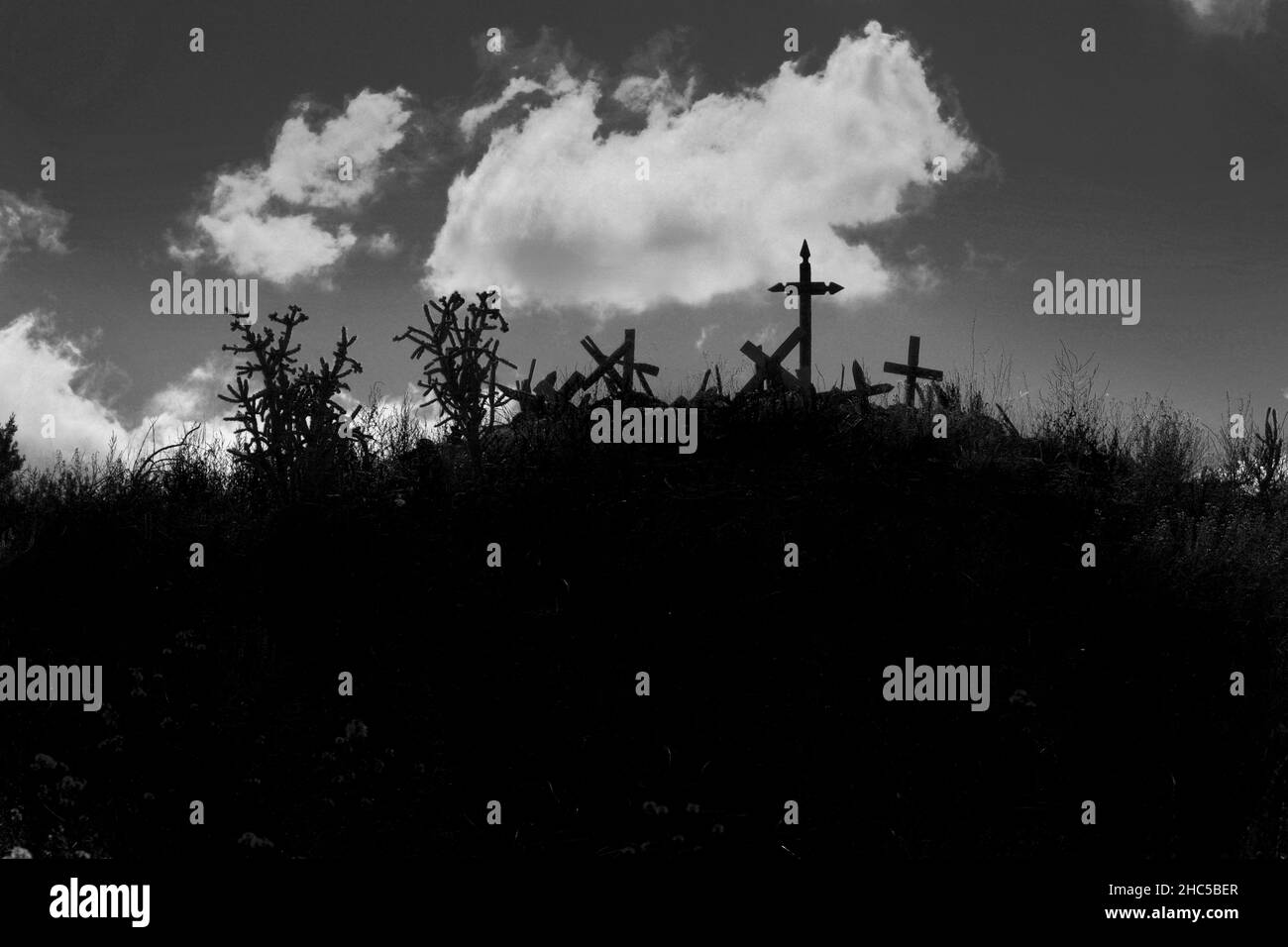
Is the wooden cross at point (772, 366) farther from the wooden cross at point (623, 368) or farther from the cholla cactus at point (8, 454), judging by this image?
the cholla cactus at point (8, 454)

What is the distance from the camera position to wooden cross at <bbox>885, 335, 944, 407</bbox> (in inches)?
594

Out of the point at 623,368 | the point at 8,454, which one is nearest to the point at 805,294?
the point at 623,368

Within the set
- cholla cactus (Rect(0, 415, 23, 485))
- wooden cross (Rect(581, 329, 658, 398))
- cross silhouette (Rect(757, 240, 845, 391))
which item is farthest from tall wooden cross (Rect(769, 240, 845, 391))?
cholla cactus (Rect(0, 415, 23, 485))

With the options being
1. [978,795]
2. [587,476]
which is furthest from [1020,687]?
[587,476]

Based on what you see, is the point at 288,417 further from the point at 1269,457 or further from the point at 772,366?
the point at 1269,457

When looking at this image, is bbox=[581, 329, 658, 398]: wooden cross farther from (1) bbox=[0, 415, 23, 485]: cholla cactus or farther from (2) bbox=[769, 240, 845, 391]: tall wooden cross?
(1) bbox=[0, 415, 23, 485]: cholla cactus

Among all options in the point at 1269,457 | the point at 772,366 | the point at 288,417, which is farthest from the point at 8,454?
the point at 1269,457

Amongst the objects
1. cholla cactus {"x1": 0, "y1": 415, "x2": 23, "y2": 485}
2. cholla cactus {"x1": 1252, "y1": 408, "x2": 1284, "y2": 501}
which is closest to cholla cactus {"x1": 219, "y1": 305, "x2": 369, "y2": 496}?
cholla cactus {"x1": 0, "y1": 415, "x2": 23, "y2": 485}

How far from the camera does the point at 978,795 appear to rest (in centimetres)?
793

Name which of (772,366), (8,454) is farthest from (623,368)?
(8,454)

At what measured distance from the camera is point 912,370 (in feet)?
50.1

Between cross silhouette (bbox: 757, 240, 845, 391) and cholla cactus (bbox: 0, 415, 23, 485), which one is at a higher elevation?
cross silhouette (bbox: 757, 240, 845, 391)

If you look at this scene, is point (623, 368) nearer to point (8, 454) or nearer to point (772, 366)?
point (772, 366)
